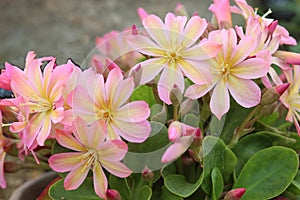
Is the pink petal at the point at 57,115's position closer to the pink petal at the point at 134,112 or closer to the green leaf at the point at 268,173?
the pink petal at the point at 134,112

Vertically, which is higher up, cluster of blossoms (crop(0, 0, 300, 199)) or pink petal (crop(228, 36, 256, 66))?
pink petal (crop(228, 36, 256, 66))

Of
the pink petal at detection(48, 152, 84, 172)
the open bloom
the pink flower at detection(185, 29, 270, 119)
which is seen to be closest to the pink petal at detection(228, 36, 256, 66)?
the pink flower at detection(185, 29, 270, 119)

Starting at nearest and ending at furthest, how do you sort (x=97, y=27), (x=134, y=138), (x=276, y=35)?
(x=134, y=138), (x=276, y=35), (x=97, y=27)

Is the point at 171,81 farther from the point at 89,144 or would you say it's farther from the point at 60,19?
the point at 60,19

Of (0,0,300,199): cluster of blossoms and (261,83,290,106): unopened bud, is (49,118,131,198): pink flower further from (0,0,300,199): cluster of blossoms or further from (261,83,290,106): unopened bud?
(261,83,290,106): unopened bud

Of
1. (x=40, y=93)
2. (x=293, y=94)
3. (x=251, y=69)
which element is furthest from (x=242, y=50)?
(x=40, y=93)

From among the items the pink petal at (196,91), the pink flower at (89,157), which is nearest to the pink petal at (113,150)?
the pink flower at (89,157)

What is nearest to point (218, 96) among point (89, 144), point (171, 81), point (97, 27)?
point (171, 81)
